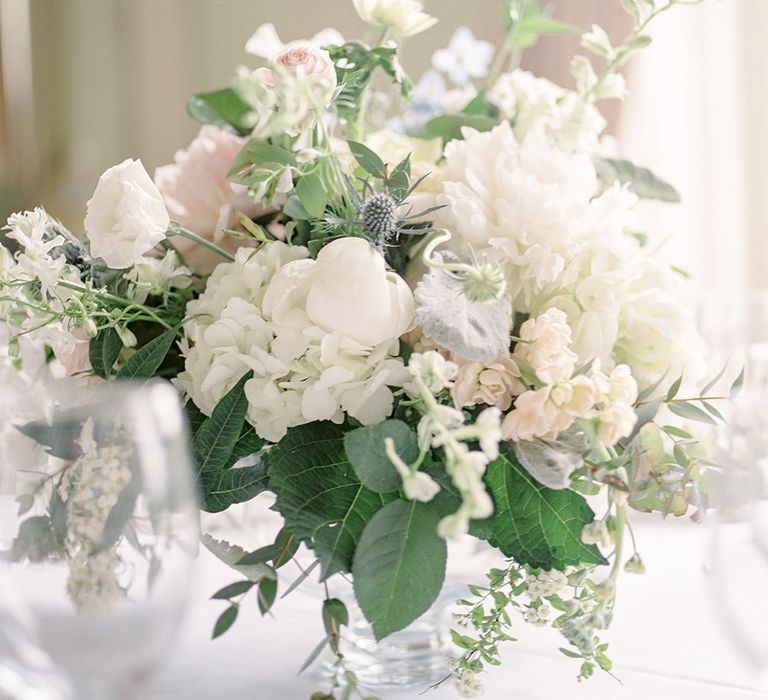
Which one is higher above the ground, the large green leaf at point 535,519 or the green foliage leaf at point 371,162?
the green foliage leaf at point 371,162

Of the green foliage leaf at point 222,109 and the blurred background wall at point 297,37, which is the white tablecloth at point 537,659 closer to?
the green foliage leaf at point 222,109

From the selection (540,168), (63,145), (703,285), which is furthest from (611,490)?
(63,145)

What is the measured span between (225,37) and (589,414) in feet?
9.44

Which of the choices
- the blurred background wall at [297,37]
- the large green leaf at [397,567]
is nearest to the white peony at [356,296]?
the large green leaf at [397,567]

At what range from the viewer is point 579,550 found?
571 millimetres

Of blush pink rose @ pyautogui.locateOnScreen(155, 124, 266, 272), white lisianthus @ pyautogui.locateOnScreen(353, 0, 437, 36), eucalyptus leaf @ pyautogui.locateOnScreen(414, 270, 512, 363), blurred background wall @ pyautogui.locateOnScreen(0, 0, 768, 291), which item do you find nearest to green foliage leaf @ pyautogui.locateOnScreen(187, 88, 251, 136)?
blush pink rose @ pyautogui.locateOnScreen(155, 124, 266, 272)

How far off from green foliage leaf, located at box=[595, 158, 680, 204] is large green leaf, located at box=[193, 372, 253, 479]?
16.2 inches

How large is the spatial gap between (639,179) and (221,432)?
0.46 meters

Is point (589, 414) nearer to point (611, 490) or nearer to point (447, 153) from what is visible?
point (611, 490)

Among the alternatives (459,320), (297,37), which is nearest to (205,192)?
(459,320)

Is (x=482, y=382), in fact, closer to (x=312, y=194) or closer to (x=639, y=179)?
(x=312, y=194)

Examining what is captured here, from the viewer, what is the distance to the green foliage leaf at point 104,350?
0.66 meters

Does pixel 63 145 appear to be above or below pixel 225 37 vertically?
below

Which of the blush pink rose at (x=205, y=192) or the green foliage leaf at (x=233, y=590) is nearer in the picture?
the green foliage leaf at (x=233, y=590)
